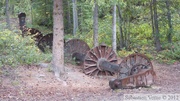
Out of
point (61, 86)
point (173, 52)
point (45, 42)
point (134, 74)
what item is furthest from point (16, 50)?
point (173, 52)

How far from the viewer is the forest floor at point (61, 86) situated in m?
7.85

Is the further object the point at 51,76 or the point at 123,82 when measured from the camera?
the point at 51,76

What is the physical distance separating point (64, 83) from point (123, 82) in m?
2.27

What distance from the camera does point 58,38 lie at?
35.6 feet

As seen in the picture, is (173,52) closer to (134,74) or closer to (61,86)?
(134,74)

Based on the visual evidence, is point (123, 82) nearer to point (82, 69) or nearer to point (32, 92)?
point (32, 92)

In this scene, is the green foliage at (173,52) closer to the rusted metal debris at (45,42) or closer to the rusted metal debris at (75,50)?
the rusted metal debris at (75,50)

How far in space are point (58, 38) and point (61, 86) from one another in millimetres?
2028

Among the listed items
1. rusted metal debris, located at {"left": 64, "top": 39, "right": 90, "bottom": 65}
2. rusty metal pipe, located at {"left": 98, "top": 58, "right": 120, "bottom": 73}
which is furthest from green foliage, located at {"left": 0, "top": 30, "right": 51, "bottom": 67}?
rusty metal pipe, located at {"left": 98, "top": 58, "right": 120, "bottom": 73}

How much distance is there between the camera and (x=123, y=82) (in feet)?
30.2

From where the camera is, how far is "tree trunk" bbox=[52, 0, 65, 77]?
34.6 ft

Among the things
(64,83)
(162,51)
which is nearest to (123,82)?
(64,83)

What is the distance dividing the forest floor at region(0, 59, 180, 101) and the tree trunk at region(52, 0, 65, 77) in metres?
Result: 0.33

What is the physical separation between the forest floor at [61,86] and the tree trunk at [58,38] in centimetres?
33
